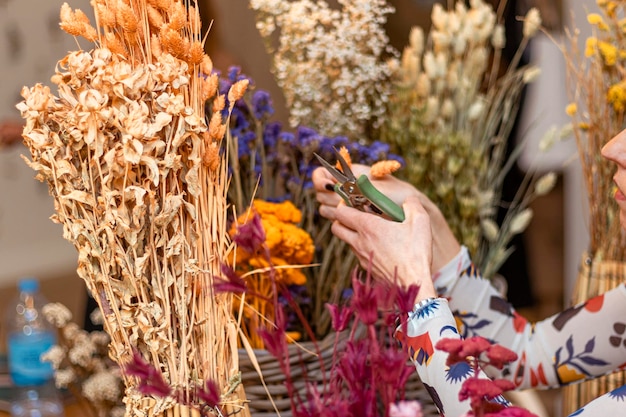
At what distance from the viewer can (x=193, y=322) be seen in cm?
69

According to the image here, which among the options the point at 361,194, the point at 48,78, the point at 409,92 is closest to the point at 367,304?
the point at 361,194

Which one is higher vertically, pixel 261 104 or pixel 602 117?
pixel 261 104

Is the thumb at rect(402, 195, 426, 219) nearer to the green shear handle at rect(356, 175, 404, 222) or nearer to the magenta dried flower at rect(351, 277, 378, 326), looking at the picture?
the green shear handle at rect(356, 175, 404, 222)

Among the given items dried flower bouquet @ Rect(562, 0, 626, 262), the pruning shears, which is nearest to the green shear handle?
the pruning shears

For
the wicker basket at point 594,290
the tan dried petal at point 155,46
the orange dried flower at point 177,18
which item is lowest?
the wicker basket at point 594,290

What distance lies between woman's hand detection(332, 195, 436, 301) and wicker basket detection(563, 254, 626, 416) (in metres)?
0.58

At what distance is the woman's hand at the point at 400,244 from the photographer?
2.58 feet

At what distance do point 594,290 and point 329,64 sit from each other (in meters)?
0.60

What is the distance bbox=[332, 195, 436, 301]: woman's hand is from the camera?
2.58 ft

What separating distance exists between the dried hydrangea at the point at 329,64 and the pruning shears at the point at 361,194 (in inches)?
12.3

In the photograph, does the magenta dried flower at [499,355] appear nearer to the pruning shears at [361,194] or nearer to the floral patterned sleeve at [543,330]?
the pruning shears at [361,194]

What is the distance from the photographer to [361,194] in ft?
2.76

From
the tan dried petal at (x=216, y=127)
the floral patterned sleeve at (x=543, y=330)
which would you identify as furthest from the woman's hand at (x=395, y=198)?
the tan dried petal at (x=216, y=127)

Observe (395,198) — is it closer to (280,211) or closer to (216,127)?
(280,211)
